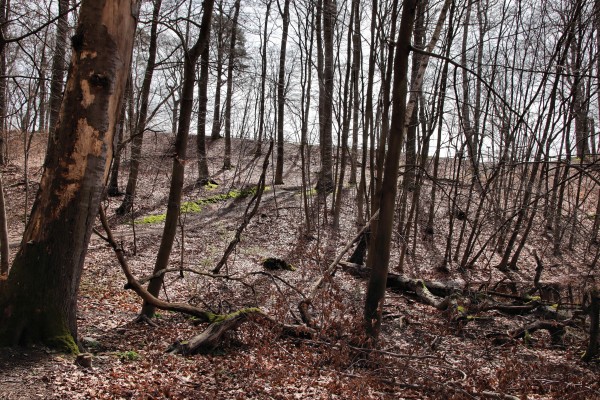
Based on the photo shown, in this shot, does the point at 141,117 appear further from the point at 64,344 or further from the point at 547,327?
the point at 547,327

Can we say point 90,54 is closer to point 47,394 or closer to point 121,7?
point 121,7

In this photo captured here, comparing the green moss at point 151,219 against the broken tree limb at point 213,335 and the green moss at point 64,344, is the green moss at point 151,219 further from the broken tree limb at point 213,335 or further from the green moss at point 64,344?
the green moss at point 64,344

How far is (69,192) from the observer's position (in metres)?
4.07

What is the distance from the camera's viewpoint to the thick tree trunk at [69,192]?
3.99 metres

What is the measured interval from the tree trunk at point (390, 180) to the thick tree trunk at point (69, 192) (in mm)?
2837

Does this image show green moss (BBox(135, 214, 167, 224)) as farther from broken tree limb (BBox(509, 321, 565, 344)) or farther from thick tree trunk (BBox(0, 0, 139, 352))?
broken tree limb (BBox(509, 321, 565, 344))

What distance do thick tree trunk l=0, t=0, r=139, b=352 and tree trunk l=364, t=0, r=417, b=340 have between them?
2.84 meters

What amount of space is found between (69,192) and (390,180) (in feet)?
10.8

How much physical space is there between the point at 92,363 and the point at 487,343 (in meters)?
5.15

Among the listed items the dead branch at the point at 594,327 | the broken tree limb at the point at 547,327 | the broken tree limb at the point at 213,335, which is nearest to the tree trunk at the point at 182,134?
the broken tree limb at the point at 213,335

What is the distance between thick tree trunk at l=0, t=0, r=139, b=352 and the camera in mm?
3986

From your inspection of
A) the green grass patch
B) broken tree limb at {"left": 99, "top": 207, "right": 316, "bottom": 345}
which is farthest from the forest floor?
the green grass patch

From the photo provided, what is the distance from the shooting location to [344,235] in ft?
49.5

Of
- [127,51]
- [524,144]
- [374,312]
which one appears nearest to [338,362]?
[374,312]
